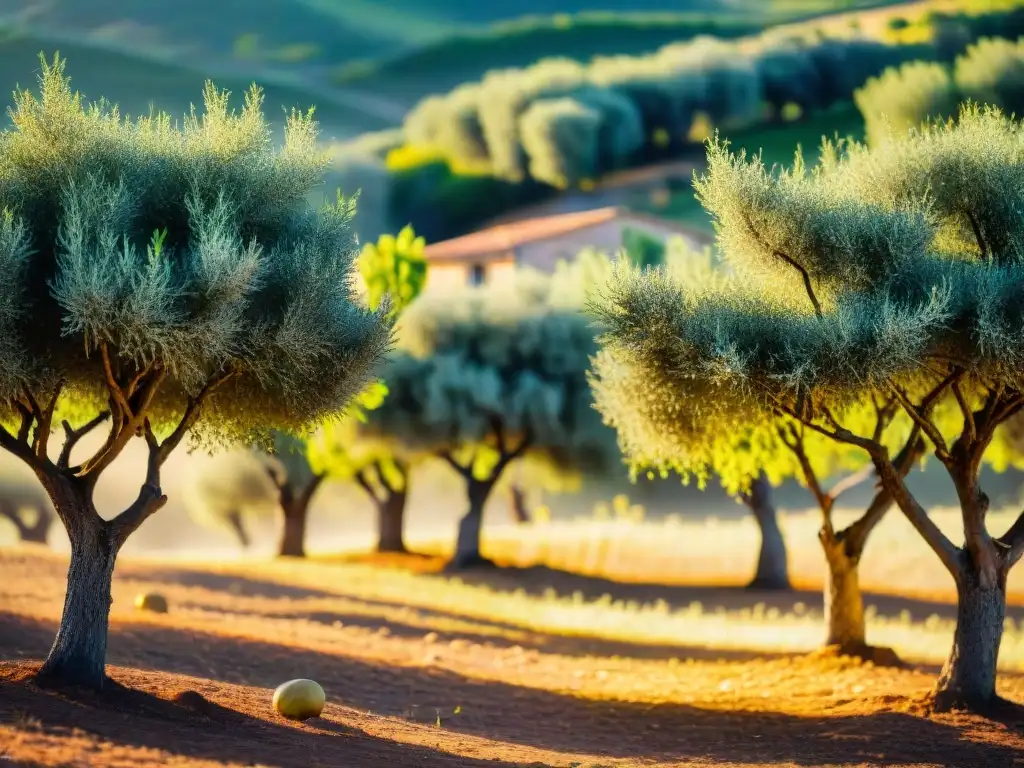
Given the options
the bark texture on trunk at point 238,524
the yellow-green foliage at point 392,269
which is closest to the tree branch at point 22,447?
the yellow-green foliage at point 392,269

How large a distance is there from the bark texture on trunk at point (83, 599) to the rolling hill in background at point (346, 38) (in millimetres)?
91201

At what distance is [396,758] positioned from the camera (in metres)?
11.9

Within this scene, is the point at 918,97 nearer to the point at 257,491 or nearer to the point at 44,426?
the point at 257,491

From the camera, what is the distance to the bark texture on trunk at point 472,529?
3756cm

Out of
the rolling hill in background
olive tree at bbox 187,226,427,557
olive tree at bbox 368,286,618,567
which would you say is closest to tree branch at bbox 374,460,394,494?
olive tree at bbox 187,226,427,557

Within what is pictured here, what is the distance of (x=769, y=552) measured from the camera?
107ft

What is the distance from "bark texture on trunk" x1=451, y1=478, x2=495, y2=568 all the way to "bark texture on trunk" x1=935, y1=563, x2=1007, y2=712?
23.1m

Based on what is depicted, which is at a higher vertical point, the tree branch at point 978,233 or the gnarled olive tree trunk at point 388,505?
the tree branch at point 978,233

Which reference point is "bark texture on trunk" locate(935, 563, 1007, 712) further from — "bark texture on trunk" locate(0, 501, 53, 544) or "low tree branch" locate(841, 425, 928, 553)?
"bark texture on trunk" locate(0, 501, 53, 544)

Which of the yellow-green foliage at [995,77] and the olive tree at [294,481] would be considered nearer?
the olive tree at [294,481]

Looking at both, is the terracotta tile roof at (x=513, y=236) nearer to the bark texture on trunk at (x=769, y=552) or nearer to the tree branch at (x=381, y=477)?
the tree branch at (x=381, y=477)

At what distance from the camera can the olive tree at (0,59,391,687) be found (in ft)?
39.2

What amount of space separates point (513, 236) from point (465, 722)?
192 feet

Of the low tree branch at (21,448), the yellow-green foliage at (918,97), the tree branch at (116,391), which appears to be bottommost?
the low tree branch at (21,448)
